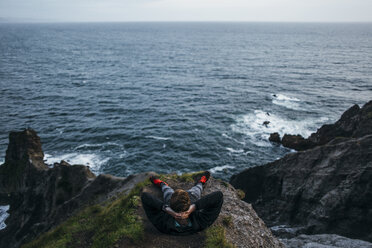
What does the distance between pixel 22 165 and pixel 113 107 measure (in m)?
34.5

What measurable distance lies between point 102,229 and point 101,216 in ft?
7.70

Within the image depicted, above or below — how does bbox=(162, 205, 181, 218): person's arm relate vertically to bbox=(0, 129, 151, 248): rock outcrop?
→ above

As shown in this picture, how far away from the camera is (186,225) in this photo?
37.4ft

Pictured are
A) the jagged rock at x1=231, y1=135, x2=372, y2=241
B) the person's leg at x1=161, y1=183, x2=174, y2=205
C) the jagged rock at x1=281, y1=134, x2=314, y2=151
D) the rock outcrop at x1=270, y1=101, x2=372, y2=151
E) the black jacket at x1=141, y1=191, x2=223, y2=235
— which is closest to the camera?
the black jacket at x1=141, y1=191, x2=223, y2=235

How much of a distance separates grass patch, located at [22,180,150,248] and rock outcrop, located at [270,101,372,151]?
3000 cm

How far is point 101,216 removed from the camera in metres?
15.1

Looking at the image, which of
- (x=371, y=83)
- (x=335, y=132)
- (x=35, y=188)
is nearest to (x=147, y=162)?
(x=35, y=188)

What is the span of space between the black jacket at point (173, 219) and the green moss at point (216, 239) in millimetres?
418

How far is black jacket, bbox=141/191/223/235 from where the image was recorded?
11.3 meters

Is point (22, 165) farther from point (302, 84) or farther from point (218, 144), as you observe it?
point (302, 84)

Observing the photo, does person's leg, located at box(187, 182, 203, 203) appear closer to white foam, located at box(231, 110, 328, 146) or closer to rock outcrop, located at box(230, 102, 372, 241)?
rock outcrop, located at box(230, 102, 372, 241)

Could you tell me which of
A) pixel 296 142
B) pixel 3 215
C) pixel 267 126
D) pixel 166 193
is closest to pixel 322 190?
pixel 166 193

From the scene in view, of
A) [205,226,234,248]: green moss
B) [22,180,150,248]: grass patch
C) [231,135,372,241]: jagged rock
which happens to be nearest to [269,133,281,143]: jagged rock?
[231,135,372,241]: jagged rock

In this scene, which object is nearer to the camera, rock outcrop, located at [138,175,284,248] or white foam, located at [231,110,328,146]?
rock outcrop, located at [138,175,284,248]
